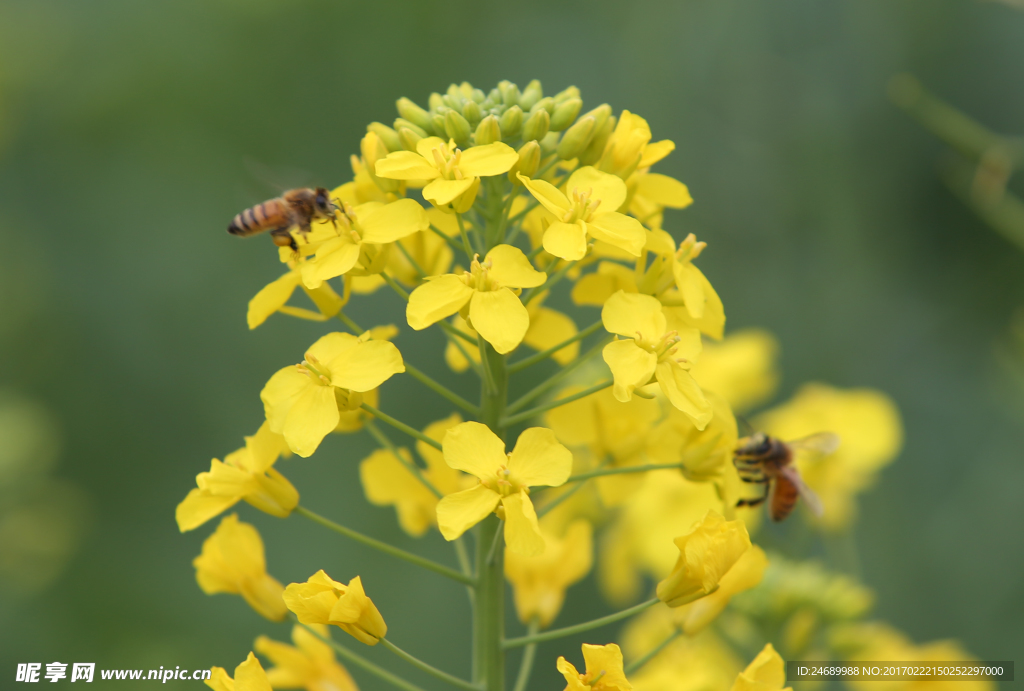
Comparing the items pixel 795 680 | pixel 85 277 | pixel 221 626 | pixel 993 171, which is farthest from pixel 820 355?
pixel 85 277

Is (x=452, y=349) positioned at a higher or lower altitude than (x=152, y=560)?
higher

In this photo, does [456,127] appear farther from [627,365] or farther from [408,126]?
[627,365]

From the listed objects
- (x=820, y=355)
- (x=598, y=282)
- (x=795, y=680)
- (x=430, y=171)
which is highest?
(x=430, y=171)

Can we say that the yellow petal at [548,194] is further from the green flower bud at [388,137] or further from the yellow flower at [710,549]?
the yellow flower at [710,549]

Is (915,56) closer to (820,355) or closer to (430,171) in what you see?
(820,355)

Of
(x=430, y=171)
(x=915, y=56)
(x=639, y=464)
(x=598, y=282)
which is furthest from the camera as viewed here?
(x=915, y=56)

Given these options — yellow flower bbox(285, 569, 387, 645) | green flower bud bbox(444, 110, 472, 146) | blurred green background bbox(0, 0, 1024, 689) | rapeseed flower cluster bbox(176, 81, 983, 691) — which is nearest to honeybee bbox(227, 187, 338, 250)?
rapeseed flower cluster bbox(176, 81, 983, 691)
